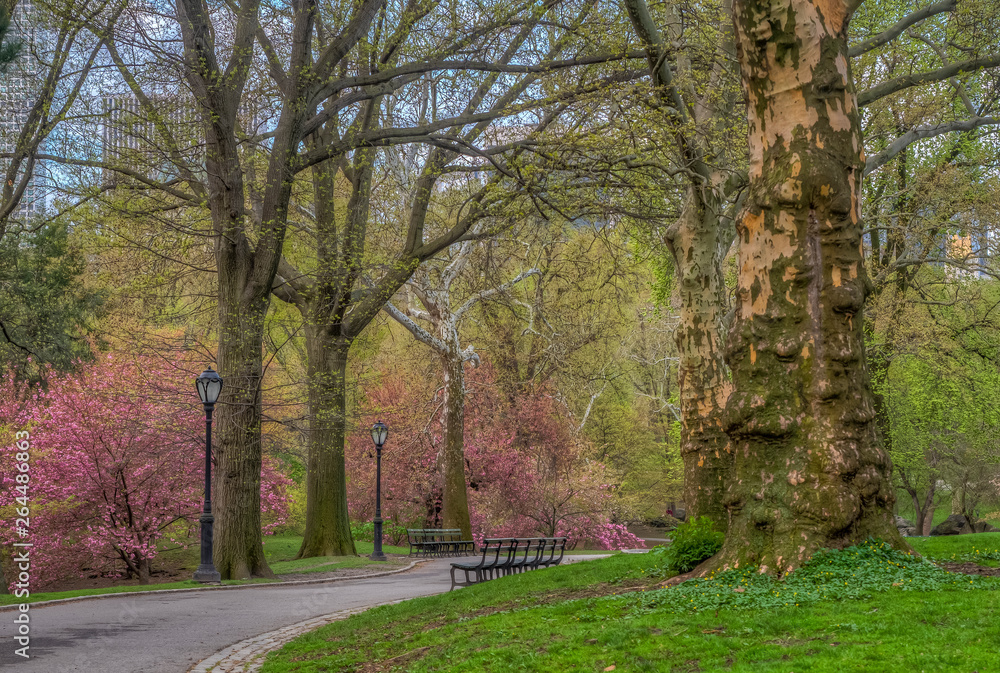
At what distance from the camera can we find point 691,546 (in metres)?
9.55

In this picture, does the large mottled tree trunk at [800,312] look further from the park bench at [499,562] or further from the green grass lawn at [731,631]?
the park bench at [499,562]

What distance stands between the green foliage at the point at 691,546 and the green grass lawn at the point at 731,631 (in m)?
1.63

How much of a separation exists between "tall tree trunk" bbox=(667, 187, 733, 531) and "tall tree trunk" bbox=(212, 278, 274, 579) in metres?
7.75

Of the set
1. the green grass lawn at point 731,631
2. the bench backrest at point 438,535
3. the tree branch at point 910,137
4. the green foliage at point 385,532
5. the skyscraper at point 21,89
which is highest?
the skyscraper at point 21,89

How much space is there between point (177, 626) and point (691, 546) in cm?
591

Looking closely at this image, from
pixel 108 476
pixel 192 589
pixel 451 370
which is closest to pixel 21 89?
pixel 108 476

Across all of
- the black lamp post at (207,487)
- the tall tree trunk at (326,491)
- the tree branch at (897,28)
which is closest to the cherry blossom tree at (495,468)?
the tall tree trunk at (326,491)

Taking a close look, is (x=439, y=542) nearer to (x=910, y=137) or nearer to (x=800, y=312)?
(x=910, y=137)

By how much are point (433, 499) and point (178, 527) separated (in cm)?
1034

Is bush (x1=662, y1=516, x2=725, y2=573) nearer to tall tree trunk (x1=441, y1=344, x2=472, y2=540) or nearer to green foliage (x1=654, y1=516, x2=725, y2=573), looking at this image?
green foliage (x1=654, y1=516, x2=725, y2=573)

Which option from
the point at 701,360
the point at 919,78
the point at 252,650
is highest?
the point at 919,78

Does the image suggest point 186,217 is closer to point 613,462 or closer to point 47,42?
point 47,42

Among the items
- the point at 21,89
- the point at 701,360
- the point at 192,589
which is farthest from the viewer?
the point at 21,89

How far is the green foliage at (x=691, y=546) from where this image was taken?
949 centimetres
